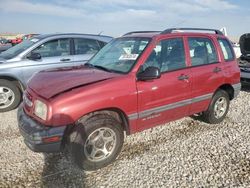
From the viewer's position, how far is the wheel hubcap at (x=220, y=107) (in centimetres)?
537

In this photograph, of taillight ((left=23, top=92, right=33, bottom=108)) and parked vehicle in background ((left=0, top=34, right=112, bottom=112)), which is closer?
taillight ((left=23, top=92, right=33, bottom=108))

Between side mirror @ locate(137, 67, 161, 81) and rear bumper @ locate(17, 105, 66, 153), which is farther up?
side mirror @ locate(137, 67, 161, 81)

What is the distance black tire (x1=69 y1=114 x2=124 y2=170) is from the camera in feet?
11.5

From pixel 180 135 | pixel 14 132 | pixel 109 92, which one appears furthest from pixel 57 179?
pixel 180 135

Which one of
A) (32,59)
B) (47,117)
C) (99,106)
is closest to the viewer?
(47,117)

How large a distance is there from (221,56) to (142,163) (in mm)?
2667

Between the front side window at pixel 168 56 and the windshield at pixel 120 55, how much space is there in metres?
0.20

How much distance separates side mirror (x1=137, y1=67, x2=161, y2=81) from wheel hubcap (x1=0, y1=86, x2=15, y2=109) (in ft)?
11.8

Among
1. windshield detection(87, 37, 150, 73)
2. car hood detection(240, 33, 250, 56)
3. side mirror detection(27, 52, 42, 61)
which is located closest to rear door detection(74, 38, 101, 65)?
side mirror detection(27, 52, 42, 61)

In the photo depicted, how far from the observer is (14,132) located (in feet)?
16.5

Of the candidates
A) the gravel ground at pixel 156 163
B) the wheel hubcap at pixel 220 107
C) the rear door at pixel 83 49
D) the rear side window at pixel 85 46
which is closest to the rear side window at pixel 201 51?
the wheel hubcap at pixel 220 107

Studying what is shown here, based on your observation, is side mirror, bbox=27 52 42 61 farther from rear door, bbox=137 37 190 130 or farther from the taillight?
rear door, bbox=137 37 190 130

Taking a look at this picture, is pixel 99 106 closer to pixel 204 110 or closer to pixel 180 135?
pixel 180 135

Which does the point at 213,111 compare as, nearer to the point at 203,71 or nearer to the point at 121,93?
the point at 203,71
